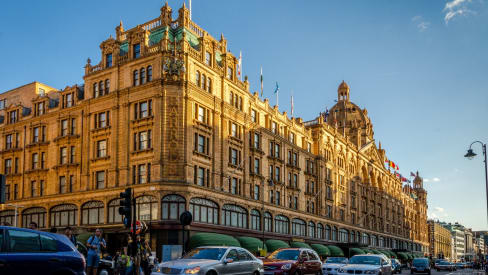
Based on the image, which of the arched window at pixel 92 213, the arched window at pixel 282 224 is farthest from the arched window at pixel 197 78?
the arched window at pixel 282 224

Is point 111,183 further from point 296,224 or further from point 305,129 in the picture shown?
point 305,129

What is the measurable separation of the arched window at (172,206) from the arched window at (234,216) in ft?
21.6

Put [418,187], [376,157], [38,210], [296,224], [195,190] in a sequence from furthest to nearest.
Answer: [418,187] → [376,157] → [296,224] → [38,210] → [195,190]

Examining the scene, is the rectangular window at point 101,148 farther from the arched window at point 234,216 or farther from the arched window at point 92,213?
the arched window at point 234,216

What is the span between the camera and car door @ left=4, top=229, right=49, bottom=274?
12086 mm

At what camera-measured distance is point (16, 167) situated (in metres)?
59.4

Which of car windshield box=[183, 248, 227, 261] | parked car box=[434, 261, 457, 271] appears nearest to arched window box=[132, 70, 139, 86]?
car windshield box=[183, 248, 227, 261]

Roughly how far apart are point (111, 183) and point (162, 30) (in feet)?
50.0

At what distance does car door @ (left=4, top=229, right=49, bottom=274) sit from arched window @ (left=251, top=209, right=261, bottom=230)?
4458 cm

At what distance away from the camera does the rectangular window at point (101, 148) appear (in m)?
→ 50.9

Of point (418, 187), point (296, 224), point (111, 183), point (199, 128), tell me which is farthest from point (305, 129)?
point (418, 187)

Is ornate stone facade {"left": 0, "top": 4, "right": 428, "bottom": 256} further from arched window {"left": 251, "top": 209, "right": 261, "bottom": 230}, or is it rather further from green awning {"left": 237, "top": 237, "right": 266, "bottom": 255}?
green awning {"left": 237, "top": 237, "right": 266, "bottom": 255}

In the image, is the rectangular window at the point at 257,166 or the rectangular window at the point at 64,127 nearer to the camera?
the rectangular window at the point at 64,127

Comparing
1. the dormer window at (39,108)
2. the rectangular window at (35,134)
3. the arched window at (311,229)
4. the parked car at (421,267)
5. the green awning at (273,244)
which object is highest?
the dormer window at (39,108)
